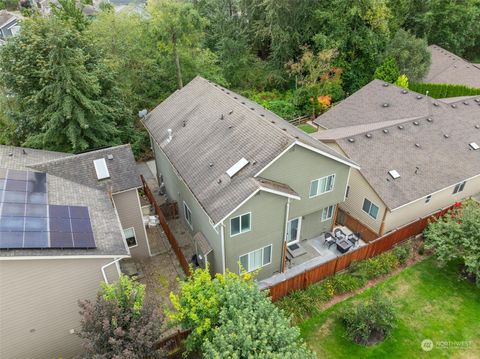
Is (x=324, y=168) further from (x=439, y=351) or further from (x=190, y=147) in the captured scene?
(x=439, y=351)

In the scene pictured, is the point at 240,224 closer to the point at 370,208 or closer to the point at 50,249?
the point at 50,249

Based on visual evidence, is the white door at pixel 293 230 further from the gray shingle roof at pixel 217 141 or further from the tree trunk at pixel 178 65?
the tree trunk at pixel 178 65

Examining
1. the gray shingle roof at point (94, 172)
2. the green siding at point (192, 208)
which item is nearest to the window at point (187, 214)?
the green siding at point (192, 208)

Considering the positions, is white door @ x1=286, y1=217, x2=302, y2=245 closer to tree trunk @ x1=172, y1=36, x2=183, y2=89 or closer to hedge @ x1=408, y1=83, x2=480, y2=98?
tree trunk @ x1=172, y1=36, x2=183, y2=89

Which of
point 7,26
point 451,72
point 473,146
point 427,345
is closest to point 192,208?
point 427,345

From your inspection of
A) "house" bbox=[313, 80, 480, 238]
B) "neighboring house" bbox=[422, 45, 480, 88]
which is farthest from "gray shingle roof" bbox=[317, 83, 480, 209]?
"neighboring house" bbox=[422, 45, 480, 88]

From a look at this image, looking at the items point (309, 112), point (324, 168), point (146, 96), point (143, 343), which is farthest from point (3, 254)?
point (309, 112)
